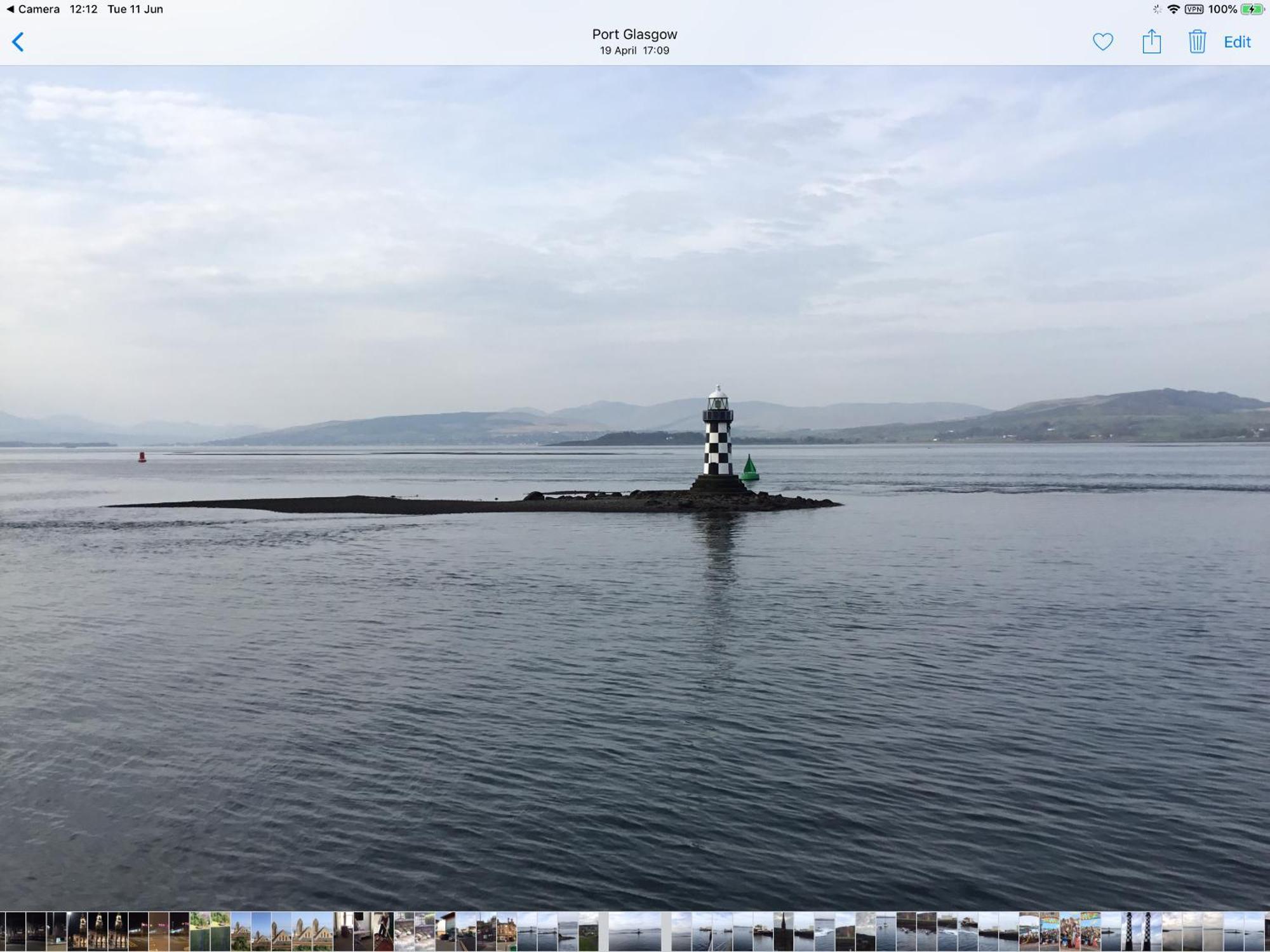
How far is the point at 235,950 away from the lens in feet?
20.8

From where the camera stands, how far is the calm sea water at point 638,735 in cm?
841

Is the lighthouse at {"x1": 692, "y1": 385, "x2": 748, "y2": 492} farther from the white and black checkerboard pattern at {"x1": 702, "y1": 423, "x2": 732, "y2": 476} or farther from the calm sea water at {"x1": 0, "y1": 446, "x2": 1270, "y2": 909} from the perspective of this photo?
the calm sea water at {"x1": 0, "y1": 446, "x2": 1270, "y2": 909}

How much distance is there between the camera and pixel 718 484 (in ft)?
200

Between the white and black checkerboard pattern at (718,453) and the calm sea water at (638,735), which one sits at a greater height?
the white and black checkerboard pattern at (718,453)

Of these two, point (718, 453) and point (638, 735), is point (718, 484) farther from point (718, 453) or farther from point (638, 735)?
point (638, 735)

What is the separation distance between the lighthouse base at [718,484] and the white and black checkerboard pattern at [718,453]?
23cm

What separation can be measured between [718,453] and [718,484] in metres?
2.39

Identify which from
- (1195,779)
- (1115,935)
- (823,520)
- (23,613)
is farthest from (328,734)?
(823,520)

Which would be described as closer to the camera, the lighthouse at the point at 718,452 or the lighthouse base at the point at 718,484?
the lighthouse at the point at 718,452

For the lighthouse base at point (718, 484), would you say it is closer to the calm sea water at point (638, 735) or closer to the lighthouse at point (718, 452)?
the lighthouse at point (718, 452)

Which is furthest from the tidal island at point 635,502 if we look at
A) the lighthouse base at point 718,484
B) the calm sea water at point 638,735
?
the calm sea water at point 638,735

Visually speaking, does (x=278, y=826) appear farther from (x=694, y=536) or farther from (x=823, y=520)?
(x=823, y=520)

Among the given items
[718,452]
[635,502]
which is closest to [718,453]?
[718,452]

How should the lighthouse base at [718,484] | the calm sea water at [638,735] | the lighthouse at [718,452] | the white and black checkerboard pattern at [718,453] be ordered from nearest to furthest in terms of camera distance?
the calm sea water at [638,735] < the lighthouse at [718,452] < the white and black checkerboard pattern at [718,453] < the lighthouse base at [718,484]
